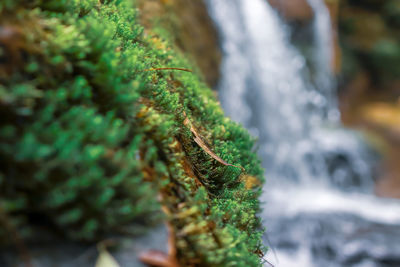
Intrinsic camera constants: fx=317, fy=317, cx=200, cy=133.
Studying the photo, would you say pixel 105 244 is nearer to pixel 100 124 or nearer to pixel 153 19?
pixel 100 124

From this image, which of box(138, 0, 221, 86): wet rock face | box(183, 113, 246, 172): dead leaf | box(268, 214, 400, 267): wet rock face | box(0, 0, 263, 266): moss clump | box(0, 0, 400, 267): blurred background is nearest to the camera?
box(0, 0, 263, 266): moss clump

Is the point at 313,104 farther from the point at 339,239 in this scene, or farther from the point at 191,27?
the point at 191,27

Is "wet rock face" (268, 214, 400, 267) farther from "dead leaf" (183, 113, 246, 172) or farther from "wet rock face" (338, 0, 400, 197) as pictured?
"wet rock face" (338, 0, 400, 197)

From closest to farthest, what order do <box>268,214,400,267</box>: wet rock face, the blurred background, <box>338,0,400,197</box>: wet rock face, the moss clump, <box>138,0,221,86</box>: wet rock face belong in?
the moss clump < <box>138,0,221,86</box>: wet rock face < <box>268,214,400,267</box>: wet rock face < the blurred background < <box>338,0,400,197</box>: wet rock face

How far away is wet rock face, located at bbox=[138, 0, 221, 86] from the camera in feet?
18.1

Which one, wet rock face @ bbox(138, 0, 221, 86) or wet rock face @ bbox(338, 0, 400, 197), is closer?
wet rock face @ bbox(138, 0, 221, 86)

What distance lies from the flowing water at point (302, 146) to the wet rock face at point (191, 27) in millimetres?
550

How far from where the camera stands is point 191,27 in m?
7.65

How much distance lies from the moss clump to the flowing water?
5347mm

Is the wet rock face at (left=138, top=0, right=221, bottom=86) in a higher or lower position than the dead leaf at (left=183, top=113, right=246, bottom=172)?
higher

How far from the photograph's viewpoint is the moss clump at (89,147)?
135cm

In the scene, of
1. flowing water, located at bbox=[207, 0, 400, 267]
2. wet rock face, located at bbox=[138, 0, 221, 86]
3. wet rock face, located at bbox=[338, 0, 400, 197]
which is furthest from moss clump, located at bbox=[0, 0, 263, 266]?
wet rock face, located at bbox=[338, 0, 400, 197]

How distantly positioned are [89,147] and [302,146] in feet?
37.1

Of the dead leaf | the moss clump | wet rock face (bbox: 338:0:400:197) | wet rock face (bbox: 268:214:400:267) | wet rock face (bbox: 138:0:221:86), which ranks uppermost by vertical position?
wet rock face (bbox: 338:0:400:197)
